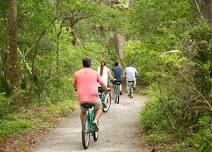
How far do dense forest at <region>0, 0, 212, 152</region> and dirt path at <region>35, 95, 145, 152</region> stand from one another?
1.78 ft

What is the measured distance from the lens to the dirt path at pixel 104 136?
37.7 feet

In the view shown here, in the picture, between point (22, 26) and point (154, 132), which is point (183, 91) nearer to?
point (154, 132)

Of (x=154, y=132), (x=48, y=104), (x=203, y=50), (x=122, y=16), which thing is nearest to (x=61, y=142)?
(x=154, y=132)

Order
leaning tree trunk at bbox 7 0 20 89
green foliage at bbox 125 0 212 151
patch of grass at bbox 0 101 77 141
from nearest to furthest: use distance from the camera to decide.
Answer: green foliage at bbox 125 0 212 151 → patch of grass at bbox 0 101 77 141 → leaning tree trunk at bbox 7 0 20 89

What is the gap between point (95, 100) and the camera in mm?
11539

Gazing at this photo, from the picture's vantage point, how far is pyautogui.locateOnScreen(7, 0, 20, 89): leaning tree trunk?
16.5 meters

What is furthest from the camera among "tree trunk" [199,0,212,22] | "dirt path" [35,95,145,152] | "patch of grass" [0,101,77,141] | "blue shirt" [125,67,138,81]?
"blue shirt" [125,67,138,81]

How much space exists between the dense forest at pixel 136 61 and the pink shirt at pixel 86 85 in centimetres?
152

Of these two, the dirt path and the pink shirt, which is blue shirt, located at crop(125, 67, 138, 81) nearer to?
the dirt path

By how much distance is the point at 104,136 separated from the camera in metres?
13.2

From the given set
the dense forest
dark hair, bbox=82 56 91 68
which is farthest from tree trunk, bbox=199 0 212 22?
dark hair, bbox=82 56 91 68

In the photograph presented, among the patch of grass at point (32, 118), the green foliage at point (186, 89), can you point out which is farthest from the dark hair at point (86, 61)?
the patch of grass at point (32, 118)

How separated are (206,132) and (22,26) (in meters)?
12.4

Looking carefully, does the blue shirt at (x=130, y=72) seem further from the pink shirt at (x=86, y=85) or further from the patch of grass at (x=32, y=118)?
the pink shirt at (x=86, y=85)
